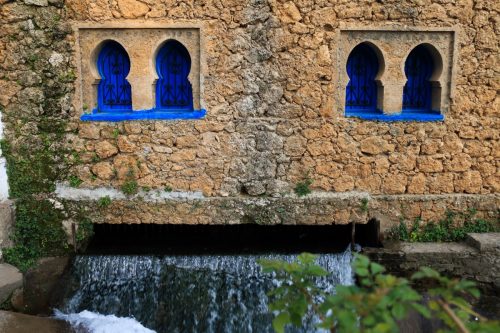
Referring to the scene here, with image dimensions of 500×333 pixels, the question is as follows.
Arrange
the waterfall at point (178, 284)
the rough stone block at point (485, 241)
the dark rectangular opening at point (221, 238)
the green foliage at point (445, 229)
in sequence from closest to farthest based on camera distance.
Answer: the rough stone block at point (485, 241) → the waterfall at point (178, 284) → the green foliage at point (445, 229) → the dark rectangular opening at point (221, 238)

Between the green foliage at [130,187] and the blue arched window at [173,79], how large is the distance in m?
0.80

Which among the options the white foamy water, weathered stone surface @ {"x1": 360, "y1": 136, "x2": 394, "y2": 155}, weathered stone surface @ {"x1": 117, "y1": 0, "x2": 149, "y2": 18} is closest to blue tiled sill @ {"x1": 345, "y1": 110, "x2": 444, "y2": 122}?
weathered stone surface @ {"x1": 360, "y1": 136, "x2": 394, "y2": 155}

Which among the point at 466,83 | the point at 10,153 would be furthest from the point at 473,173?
the point at 10,153

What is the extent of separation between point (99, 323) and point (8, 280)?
0.92m

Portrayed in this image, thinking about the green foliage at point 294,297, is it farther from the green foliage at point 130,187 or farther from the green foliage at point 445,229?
the green foliage at point 445,229

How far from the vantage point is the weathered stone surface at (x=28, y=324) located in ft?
13.1

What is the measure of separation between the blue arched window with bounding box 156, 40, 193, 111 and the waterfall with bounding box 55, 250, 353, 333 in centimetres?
154

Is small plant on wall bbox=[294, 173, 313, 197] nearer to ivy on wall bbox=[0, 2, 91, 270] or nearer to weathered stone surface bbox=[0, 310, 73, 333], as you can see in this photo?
ivy on wall bbox=[0, 2, 91, 270]

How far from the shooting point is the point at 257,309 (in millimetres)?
4570

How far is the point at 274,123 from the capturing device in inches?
179

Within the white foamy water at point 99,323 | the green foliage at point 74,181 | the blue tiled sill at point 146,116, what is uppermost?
the blue tiled sill at point 146,116

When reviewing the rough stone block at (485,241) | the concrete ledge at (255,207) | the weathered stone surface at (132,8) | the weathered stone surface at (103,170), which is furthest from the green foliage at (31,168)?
the rough stone block at (485,241)

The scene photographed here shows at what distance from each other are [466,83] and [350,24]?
1289 mm

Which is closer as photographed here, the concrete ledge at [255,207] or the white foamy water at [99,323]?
the white foamy water at [99,323]
